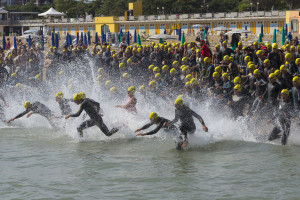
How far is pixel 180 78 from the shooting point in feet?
58.5

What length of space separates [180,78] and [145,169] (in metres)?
6.39

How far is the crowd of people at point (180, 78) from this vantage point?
43.7 feet

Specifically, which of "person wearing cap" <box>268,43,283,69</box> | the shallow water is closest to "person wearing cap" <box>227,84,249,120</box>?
the shallow water

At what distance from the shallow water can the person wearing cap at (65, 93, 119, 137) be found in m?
0.47

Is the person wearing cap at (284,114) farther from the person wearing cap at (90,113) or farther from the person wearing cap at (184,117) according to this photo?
the person wearing cap at (90,113)

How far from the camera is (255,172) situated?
11500 mm

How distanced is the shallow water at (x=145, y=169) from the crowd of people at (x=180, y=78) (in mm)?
684

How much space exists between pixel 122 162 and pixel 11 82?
10596 millimetres

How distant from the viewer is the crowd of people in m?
13.3

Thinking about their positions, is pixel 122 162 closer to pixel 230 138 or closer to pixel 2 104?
pixel 230 138

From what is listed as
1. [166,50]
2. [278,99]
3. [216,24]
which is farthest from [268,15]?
[278,99]

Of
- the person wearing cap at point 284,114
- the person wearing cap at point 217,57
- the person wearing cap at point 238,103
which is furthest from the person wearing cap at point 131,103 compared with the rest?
the person wearing cap at point 284,114

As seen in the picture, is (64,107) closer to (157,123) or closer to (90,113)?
(90,113)

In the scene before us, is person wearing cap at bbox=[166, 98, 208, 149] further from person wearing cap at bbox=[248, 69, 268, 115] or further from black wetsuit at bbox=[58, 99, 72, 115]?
black wetsuit at bbox=[58, 99, 72, 115]
